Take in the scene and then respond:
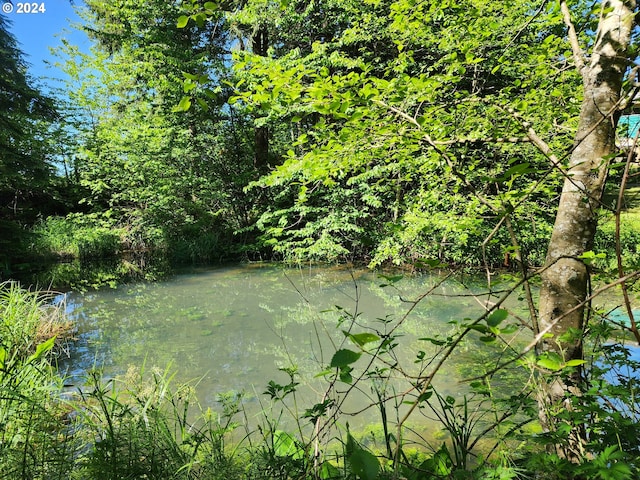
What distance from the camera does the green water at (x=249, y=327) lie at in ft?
12.3

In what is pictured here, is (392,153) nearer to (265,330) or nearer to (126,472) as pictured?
(126,472)

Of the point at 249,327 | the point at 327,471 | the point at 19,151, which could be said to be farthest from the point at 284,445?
the point at 19,151

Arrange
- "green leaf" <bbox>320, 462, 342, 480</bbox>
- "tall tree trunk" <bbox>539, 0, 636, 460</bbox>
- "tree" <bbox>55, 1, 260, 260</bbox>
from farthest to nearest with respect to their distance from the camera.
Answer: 1. "tree" <bbox>55, 1, 260, 260</bbox>
2. "tall tree trunk" <bbox>539, 0, 636, 460</bbox>
3. "green leaf" <bbox>320, 462, 342, 480</bbox>

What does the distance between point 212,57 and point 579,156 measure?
11.5 metres

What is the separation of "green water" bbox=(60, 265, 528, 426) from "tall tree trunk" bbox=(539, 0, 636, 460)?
66 cm

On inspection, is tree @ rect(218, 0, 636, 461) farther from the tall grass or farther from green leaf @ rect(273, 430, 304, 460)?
the tall grass

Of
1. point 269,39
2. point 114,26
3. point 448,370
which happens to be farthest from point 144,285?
point 114,26

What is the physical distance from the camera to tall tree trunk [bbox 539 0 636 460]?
1.37m

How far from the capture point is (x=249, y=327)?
17.5 ft

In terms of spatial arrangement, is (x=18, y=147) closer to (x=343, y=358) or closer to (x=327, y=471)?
(x=327, y=471)

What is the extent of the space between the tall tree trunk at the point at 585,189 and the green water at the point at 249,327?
0.66 metres

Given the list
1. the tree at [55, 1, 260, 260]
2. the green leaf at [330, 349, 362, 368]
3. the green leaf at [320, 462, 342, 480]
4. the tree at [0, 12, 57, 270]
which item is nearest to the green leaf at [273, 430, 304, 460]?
the green leaf at [320, 462, 342, 480]

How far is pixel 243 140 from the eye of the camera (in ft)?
39.8

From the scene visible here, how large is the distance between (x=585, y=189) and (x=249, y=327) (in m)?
4.69
